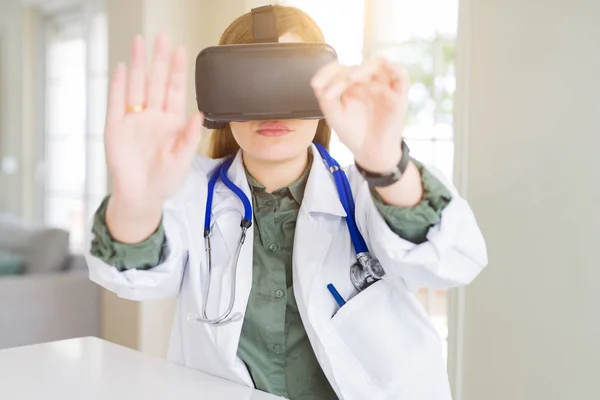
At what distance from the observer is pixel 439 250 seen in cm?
105

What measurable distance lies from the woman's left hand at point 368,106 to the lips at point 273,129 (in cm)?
21

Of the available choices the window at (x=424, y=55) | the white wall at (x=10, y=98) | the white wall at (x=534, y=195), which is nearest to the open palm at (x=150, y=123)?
the white wall at (x=534, y=195)

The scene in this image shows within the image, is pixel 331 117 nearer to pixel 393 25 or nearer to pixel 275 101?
Answer: pixel 275 101

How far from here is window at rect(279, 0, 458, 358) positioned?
8.19ft

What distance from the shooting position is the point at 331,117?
963 mm

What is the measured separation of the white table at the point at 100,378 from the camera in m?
1.16

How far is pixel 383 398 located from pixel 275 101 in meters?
0.52

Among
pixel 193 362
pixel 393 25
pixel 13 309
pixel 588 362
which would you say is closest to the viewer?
pixel 193 362

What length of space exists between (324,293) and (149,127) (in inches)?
17.4

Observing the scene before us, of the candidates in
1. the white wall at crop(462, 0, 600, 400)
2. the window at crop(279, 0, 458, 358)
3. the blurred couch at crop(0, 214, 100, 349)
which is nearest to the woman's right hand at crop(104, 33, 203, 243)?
the white wall at crop(462, 0, 600, 400)

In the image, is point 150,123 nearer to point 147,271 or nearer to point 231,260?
point 147,271

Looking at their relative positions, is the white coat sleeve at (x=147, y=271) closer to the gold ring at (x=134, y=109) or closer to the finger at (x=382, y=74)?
the gold ring at (x=134, y=109)

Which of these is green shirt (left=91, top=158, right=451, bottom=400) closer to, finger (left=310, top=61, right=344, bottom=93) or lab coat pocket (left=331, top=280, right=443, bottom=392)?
lab coat pocket (left=331, top=280, right=443, bottom=392)

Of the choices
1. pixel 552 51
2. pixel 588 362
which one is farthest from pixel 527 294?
pixel 552 51
